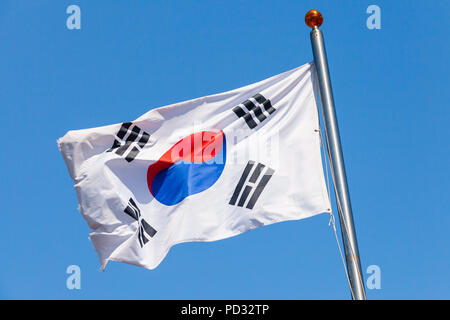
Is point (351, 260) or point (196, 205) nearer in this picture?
point (351, 260)

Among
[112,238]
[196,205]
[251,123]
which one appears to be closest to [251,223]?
[196,205]

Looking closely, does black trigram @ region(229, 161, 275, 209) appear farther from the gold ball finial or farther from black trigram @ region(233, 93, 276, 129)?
the gold ball finial

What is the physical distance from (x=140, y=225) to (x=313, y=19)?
5.01 metres

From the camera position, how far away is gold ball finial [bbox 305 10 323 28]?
37.2 feet

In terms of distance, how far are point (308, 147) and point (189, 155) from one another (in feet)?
8.92

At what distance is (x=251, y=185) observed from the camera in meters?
11.6

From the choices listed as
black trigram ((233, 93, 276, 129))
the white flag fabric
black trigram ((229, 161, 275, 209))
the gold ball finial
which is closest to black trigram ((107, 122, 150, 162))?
the white flag fabric

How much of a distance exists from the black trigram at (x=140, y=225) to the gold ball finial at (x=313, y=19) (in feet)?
15.6

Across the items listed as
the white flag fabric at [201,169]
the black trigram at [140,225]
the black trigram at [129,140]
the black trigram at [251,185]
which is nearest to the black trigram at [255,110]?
the white flag fabric at [201,169]

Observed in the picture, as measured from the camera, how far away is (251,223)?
1137 centimetres

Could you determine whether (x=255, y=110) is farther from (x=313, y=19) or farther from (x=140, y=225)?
(x=140, y=225)
